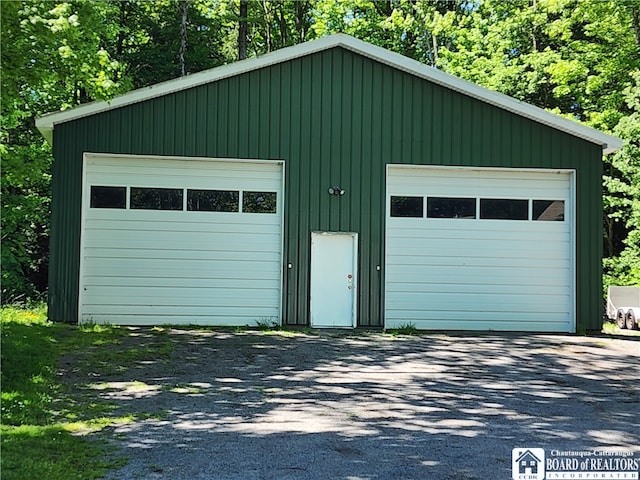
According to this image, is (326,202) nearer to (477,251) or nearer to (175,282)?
(477,251)

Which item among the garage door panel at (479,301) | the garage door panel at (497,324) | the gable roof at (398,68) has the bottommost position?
the garage door panel at (497,324)

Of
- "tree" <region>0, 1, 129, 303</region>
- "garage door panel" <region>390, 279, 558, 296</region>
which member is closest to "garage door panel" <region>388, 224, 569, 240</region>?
"garage door panel" <region>390, 279, 558, 296</region>

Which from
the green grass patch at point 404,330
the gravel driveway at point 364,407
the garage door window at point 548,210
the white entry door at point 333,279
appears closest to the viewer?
the gravel driveway at point 364,407

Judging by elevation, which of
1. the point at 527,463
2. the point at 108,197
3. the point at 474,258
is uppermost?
the point at 108,197

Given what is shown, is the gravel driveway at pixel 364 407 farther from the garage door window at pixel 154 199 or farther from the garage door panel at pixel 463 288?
the garage door window at pixel 154 199

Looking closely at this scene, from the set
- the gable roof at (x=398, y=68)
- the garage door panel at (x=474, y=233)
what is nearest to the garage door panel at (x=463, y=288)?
the garage door panel at (x=474, y=233)

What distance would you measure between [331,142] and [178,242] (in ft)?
12.3

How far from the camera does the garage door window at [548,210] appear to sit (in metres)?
13.7

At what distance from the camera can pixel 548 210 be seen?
13703 mm

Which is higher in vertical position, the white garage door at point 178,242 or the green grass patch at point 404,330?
the white garage door at point 178,242

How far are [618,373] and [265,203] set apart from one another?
23.8ft

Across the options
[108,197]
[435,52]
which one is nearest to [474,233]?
[108,197]

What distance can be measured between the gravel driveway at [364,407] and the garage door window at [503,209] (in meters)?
3.25

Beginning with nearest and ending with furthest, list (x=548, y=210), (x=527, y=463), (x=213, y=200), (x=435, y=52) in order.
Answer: (x=527, y=463) → (x=213, y=200) → (x=548, y=210) → (x=435, y=52)
